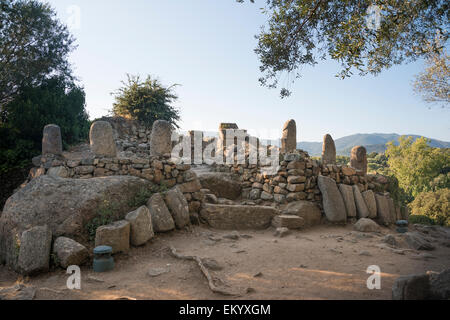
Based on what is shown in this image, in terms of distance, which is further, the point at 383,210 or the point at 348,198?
the point at 383,210

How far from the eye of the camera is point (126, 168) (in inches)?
298

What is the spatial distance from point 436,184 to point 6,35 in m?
38.1

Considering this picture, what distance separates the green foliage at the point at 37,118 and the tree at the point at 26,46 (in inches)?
21.1

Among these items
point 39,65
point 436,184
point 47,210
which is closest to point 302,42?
point 47,210

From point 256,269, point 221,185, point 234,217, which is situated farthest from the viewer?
point 221,185

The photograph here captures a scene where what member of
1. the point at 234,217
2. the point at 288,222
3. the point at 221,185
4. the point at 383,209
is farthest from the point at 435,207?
the point at 234,217

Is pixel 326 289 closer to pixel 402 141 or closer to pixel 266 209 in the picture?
pixel 266 209

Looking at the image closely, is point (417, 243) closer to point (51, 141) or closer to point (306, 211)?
point (306, 211)

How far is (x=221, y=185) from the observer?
9.77 metres

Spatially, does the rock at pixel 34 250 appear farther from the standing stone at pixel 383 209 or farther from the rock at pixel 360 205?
the standing stone at pixel 383 209

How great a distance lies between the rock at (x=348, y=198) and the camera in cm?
840

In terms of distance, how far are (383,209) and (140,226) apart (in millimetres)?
7772

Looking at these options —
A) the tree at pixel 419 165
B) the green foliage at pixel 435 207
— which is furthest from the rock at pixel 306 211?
the tree at pixel 419 165

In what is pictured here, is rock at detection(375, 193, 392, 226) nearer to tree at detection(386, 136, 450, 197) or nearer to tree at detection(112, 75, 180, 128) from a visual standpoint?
tree at detection(112, 75, 180, 128)
